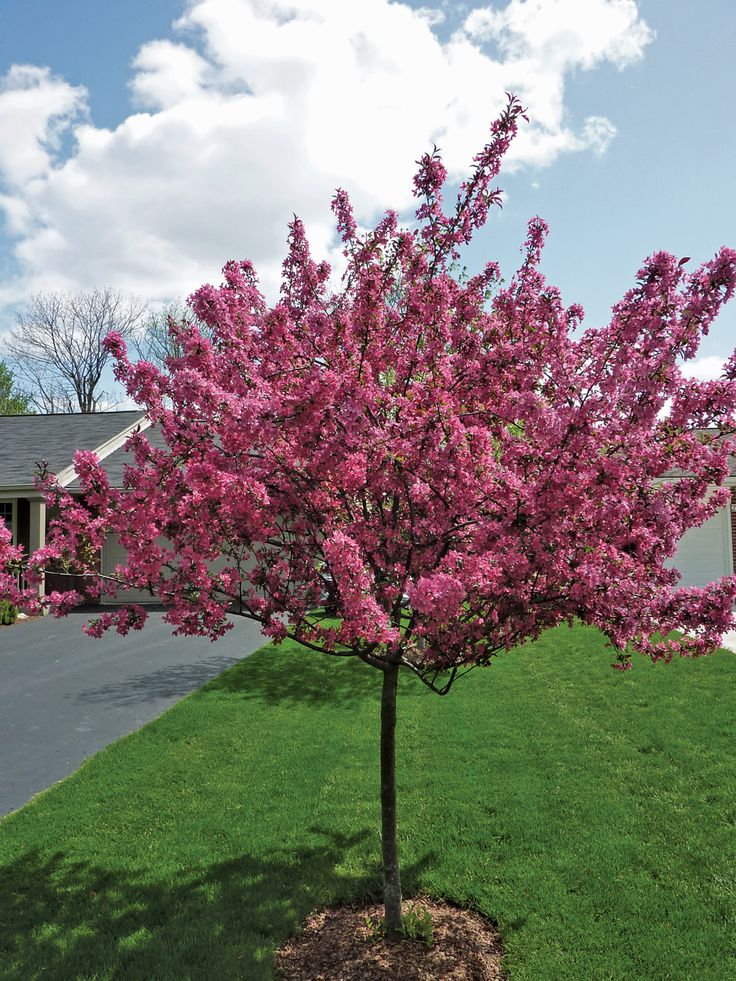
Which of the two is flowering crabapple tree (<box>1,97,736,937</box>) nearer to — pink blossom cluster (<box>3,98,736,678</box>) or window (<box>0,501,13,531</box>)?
pink blossom cluster (<box>3,98,736,678</box>)

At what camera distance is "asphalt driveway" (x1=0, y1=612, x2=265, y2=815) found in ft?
24.0

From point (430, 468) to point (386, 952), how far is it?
2773mm

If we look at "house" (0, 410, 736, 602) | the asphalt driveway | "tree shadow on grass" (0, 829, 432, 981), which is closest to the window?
"house" (0, 410, 736, 602)

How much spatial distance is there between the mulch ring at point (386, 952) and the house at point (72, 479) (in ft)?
42.2

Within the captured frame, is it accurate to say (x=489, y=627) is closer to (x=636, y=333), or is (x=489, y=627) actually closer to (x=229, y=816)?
(x=636, y=333)

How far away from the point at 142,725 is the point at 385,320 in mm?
6262

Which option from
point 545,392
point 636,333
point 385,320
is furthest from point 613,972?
point 385,320

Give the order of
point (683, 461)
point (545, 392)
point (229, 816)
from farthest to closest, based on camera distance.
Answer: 1. point (229, 816)
2. point (545, 392)
3. point (683, 461)

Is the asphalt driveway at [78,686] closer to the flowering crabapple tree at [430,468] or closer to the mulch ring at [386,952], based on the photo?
the mulch ring at [386,952]

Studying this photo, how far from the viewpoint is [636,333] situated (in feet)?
12.0

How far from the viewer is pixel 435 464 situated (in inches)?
135

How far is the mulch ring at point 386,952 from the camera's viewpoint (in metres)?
3.87

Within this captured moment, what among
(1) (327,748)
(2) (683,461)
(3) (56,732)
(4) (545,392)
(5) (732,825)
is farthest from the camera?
(3) (56,732)

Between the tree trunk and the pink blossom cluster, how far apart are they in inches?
9.5
